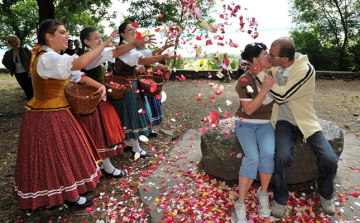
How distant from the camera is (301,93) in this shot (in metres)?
2.65

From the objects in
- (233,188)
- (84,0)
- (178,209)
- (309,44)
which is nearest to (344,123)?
(233,188)

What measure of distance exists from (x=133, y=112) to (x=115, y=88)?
83cm

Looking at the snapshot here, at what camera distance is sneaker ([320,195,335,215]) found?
→ 264 cm

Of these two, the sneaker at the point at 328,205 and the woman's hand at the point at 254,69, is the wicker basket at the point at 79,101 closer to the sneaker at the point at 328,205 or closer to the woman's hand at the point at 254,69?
the woman's hand at the point at 254,69

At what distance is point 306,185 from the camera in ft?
10.4

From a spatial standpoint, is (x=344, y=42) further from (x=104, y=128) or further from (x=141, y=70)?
(x=104, y=128)

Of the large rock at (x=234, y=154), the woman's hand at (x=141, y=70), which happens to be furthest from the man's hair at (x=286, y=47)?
the woman's hand at (x=141, y=70)

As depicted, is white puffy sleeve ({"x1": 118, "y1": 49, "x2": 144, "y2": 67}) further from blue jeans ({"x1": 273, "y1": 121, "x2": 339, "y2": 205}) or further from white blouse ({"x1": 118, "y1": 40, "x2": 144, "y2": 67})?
blue jeans ({"x1": 273, "y1": 121, "x2": 339, "y2": 205})

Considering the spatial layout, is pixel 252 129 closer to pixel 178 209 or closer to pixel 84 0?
pixel 178 209

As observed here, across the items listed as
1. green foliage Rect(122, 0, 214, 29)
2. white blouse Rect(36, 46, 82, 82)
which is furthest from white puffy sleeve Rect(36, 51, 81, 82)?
green foliage Rect(122, 0, 214, 29)

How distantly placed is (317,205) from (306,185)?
367 millimetres

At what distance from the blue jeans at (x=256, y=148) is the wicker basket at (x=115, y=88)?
1743 mm

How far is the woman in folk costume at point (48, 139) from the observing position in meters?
2.58

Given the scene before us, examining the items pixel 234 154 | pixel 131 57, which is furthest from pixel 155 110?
pixel 234 154
